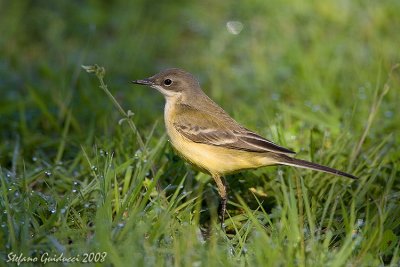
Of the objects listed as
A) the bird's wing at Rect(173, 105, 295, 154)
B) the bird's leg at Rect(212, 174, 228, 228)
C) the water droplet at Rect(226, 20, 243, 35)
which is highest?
the bird's wing at Rect(173, 105, 295, 154)

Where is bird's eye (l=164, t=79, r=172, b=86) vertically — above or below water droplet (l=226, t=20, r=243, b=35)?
above

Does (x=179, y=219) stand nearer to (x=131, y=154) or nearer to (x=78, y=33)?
(x=131, y=154)

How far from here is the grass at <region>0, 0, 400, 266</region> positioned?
4484mm

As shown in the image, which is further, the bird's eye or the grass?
the bird's eye

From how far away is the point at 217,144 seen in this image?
5.65 meters

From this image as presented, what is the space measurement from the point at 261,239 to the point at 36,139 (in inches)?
126

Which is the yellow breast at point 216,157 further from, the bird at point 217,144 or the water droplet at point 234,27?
the water droplet at point 234,27

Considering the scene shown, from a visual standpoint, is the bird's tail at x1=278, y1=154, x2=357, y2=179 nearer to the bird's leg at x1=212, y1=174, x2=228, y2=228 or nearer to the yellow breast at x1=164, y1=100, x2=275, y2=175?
the yellow breast at x1=164, y1=100, x2=275, y2=175

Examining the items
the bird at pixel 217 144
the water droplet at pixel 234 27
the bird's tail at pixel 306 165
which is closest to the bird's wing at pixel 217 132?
the bird at pixel 217 144

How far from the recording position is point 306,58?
8.80m

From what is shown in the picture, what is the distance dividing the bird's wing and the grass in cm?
32

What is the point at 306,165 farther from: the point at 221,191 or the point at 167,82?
the point at 167,82

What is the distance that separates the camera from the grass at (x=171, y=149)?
4484 millimetres

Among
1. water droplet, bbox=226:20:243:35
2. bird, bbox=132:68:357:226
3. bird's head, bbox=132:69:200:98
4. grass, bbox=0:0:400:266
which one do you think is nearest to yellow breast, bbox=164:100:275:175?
bird, bbox=132:68:357:226
